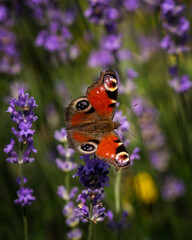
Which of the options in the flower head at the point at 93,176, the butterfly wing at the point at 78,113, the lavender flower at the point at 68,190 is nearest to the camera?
the flower head at the point at 93,176

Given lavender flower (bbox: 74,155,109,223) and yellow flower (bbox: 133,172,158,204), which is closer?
lavender flower (bbox: 74,155,109,223)

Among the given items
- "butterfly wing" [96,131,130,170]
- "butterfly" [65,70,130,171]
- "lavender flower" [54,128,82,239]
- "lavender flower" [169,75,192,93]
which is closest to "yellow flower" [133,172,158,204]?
"lavender flower" [169,75,192,93]

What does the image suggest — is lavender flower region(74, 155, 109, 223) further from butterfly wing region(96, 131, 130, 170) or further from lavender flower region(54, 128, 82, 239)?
lavender flower region(54, 128, 82, 239)

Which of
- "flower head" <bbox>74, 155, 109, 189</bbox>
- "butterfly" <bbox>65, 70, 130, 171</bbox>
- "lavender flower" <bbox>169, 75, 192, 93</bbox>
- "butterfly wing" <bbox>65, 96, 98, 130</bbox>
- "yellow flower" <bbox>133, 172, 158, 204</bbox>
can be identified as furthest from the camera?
"yellow flower" <bbox>133, 172, 158, 204</bbox>

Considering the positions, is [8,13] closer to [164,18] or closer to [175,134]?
[164,18]

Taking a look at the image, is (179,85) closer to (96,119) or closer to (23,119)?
(96,119)

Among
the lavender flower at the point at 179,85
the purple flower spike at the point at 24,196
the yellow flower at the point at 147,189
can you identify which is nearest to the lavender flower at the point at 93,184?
the purple flower spike at the point at 24,196

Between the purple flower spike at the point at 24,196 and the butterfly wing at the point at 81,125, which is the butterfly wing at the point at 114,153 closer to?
the butterfly wing at the point at 81,125

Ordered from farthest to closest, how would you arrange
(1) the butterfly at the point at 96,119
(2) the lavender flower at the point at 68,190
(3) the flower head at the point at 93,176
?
1. (2) the lavender flower at the point at 68,190
2. (1) the butterfly at the point at 96,119
3. (3) the flower head at the point at 93,176
